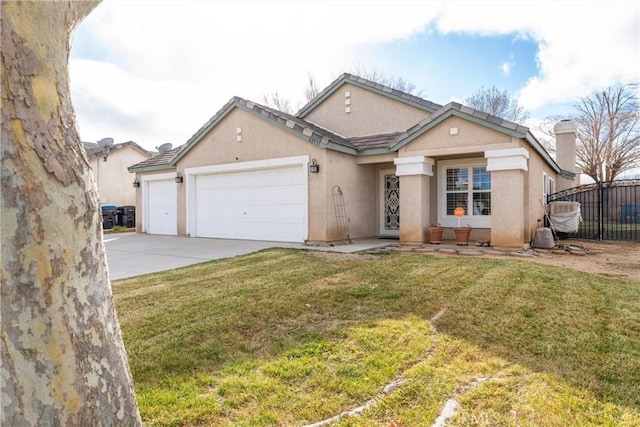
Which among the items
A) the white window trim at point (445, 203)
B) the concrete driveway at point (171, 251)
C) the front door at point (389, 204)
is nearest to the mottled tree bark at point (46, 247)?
the concrete driveway at point (171, 251)

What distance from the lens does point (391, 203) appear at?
1327 centimetres

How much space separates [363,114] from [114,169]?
18.5m

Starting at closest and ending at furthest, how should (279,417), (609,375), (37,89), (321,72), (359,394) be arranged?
(37,89) → (279,417) → (359,394) → (609,375) → (321,72)

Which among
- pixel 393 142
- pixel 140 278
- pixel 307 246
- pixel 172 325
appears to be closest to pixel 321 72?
pixel 393 142

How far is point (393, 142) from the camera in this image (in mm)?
11578

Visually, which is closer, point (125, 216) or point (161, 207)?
point (161, 207)

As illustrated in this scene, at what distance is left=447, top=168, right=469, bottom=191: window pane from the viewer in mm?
12021

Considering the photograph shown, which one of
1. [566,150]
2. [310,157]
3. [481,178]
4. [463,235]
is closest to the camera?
[463,235]

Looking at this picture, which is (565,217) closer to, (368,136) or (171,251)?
(368,136)

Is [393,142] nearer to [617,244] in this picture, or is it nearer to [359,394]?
[617,244]

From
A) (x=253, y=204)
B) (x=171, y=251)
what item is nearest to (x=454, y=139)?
(x=253, y=204)

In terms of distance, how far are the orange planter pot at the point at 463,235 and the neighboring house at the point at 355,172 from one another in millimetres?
899

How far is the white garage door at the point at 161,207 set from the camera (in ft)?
50.3

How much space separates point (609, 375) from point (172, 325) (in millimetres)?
4259
